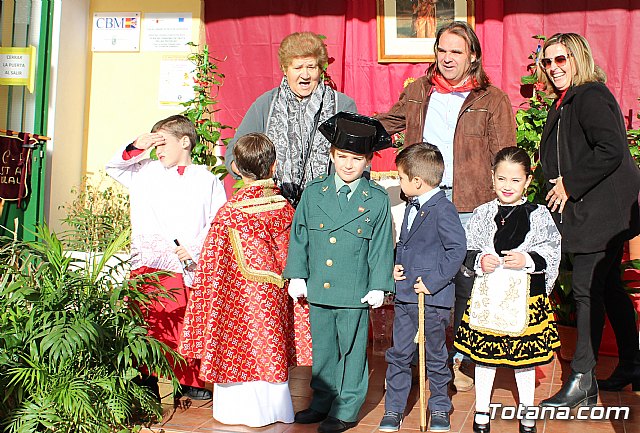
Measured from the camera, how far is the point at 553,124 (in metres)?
4.33

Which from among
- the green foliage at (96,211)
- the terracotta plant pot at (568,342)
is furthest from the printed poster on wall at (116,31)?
the terracotta plant pot at (568,342)

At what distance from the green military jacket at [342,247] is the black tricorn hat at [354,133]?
0.21 meters

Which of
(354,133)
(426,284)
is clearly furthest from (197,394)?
(354,133)

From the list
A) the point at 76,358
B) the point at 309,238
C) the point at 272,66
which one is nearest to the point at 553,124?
the point at 309,238

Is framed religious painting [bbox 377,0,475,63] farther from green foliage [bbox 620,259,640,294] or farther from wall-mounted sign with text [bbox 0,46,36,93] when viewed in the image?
wall-mounted sign with text [bbox 0,46,36,93]

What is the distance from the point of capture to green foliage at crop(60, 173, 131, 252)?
6.91 meters

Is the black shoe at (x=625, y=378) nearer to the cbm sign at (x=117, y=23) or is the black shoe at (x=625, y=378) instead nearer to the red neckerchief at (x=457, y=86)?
the red neckerchief at (x=457, y=86)

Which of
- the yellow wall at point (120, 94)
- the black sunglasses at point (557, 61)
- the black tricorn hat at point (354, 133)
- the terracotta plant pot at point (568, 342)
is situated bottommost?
the terracotta plant pot at point (568, 342)

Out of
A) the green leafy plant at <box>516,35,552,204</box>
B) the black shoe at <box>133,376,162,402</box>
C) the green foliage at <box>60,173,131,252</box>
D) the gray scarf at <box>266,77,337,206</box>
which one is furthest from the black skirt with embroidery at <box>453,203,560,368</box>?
the green foliage at <box>60,173,131,252</box>

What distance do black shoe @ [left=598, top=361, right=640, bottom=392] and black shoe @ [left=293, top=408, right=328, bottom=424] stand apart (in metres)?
A: 1.75

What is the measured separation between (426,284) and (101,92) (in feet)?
15.6

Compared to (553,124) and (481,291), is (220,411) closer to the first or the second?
A: (481,291)

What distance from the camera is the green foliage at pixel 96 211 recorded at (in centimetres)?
691

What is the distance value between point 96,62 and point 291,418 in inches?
186
